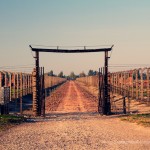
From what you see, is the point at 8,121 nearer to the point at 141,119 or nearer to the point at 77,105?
the point at 141,119

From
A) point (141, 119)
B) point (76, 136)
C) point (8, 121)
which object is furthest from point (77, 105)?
point (76, 136)

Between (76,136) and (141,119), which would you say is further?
(141,119)

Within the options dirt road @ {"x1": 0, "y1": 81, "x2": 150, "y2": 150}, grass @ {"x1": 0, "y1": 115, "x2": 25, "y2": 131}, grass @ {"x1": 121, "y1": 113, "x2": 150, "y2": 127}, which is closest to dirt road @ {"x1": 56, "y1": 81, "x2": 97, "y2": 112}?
grass @ {"x1": 121, "y1": 113, "x2": 150, "y2": 127}

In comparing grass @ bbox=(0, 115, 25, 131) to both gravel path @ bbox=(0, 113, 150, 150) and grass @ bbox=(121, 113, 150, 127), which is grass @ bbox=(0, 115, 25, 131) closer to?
gravel path @ bbox=(0, 113, 150, 150)

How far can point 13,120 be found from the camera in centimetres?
2055

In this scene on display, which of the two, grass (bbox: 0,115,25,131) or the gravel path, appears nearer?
the gravel path

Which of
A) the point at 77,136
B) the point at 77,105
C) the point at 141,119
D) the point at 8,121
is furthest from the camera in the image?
the point at 77,105

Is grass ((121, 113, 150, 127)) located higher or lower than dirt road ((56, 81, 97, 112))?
higher

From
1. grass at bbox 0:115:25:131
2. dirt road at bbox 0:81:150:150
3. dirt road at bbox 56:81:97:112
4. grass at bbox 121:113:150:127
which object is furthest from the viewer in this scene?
dirt road at bbox 56:81:97:112

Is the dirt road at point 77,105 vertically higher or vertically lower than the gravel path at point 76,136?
lower

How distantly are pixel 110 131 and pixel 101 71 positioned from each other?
29.9ft

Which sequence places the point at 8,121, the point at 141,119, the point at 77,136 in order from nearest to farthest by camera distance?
the point at 77,136, the point at 8,121, the point at 141,119

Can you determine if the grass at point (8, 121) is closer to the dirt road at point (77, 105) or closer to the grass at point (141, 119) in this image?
the grass at point (141, 119)

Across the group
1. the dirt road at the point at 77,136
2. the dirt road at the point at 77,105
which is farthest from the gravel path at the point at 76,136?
the dirt road at the point at 77,105
